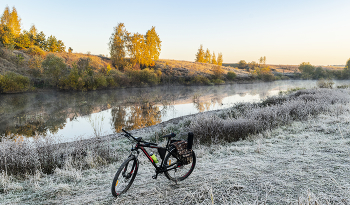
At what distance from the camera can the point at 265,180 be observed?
329cm

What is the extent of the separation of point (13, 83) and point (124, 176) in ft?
93.4

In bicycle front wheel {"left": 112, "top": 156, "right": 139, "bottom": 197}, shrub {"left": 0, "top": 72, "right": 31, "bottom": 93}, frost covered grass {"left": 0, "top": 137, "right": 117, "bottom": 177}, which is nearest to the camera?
bicycle front wheel {"left": 112, "top": 156, "right": 139, "bottom": 197}

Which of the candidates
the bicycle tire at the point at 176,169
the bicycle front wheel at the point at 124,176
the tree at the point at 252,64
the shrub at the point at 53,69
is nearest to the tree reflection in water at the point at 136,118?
the bicycle tire at the point at 176,169

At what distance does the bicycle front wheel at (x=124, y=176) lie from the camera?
306 centimetres

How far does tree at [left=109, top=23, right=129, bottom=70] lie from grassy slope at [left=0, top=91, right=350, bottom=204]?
43.3 meters

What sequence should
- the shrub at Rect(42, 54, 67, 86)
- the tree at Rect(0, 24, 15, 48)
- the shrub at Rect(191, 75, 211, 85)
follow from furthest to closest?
the shrub at Rect(191, 75, 211, 85) → the tree at Rect(0, 24, 15, 48) → the shrub at Rect(42, 54, 67, 86)

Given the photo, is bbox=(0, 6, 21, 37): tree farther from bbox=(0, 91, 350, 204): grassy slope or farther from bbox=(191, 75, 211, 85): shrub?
bbox=(0, 91, 350, 204): grassy slope

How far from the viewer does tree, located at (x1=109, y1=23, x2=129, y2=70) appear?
44656 millimetres

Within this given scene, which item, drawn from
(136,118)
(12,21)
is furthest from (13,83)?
(12,21)

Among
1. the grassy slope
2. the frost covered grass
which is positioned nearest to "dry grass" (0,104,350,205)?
the grassy slope

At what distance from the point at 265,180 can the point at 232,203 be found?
34.7 inches

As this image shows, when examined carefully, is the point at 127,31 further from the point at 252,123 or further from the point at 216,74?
the point at 252,123

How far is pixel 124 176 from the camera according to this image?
3174 millimetres

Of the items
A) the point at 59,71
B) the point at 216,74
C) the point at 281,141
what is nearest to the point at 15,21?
the point at 59,71
